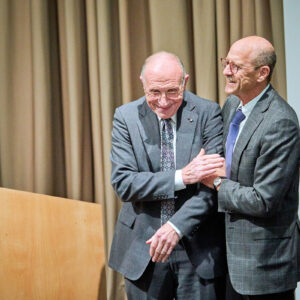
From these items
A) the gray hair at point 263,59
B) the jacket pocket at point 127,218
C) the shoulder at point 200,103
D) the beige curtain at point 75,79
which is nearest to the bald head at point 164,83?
the shoulder at point 200,103

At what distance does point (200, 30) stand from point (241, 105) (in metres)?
0.92

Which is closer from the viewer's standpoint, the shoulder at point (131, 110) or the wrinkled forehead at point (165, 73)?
the wrinkled forehead at point (165, 73)

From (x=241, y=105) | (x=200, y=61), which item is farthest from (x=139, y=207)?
(x=200, y=61)

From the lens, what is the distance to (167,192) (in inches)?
97.7

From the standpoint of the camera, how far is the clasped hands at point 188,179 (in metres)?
2.44

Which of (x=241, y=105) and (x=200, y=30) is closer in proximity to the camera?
(x=241, y=105)

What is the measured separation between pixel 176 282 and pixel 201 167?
0.58 m

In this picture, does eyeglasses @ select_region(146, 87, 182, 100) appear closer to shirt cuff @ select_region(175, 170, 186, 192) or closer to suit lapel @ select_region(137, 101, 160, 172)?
suit lapel @ select_region(137, 101, 160, 172)

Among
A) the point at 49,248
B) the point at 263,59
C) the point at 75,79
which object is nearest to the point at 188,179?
the point at 263,59

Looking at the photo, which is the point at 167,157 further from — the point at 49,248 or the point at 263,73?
the point at 49,248

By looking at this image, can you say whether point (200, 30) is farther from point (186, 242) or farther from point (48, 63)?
point (186, 242)

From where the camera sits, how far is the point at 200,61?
335cm

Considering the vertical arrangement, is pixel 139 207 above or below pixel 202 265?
above

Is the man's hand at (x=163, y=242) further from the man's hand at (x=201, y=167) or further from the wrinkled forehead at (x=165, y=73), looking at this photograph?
the wrinkled forehead at (x=165, y=73)
